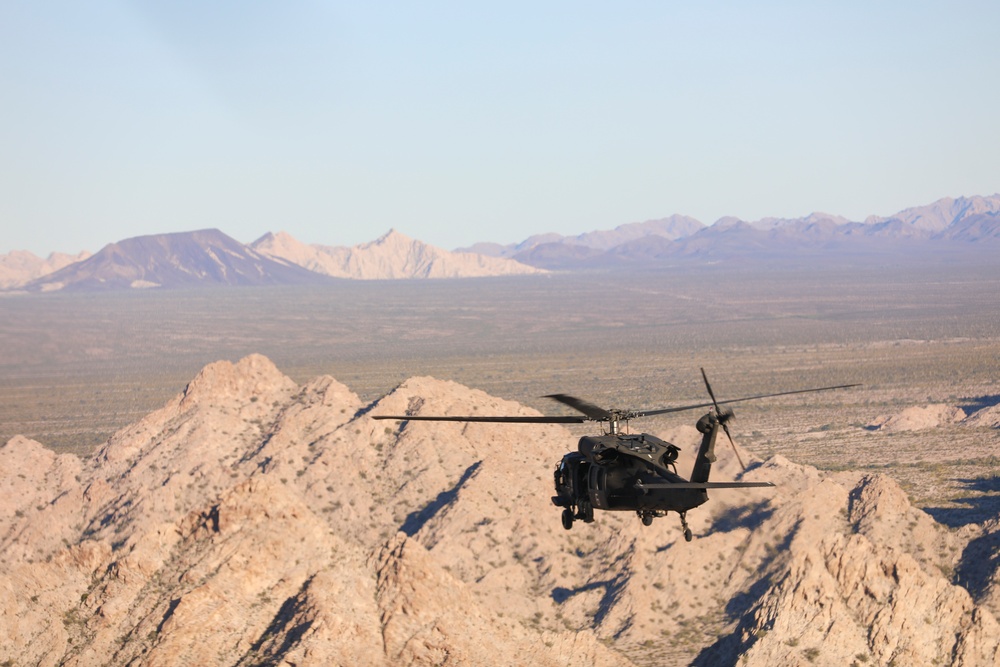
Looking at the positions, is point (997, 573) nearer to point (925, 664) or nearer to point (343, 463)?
point (925, 664)

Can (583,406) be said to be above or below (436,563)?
above

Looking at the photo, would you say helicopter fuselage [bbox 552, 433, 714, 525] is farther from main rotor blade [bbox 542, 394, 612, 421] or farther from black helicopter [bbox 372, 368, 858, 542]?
main rotor blade [bbox 542, 394, 612, 421]

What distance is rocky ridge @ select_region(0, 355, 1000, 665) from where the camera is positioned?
153ft

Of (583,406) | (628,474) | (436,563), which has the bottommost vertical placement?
(436,563)

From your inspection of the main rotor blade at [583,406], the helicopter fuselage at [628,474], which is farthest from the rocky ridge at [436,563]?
the main rotor blade at [583,406]

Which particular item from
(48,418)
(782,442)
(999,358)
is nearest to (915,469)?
(782,442)

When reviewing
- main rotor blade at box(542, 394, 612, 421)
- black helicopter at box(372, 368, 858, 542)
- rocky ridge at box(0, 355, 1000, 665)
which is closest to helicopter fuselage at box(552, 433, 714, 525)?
black helicopter at box(372, 368, 858, 542)

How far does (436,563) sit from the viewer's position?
4953 centimetres

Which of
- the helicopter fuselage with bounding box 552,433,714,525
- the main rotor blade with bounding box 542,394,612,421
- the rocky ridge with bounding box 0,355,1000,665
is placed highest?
the main rotor blade with bounding box 542,394,612,421

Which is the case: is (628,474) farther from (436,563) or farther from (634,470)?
(436,563)

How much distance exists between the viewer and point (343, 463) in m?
65.8

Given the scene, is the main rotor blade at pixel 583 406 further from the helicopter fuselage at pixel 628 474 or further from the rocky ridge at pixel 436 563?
the rocky ridge at pixel 436 563

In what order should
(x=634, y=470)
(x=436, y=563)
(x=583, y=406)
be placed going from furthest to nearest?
(x=436, y=563) → (x=634, y=470) → (x=583, y=406)

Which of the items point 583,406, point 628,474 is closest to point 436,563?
point 628,474
